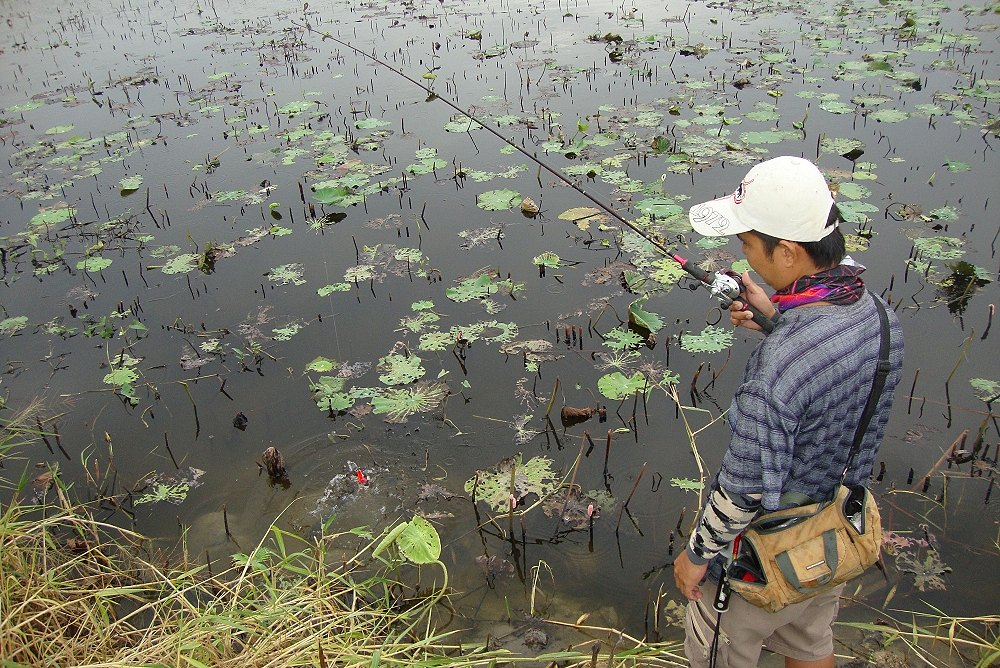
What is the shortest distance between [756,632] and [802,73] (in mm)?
8657

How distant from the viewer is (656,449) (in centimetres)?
393

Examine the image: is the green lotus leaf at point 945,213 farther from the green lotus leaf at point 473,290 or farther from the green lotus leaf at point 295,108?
the green lotus leaf at point 295,108

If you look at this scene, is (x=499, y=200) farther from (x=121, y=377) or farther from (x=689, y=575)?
(x=689, y=575)

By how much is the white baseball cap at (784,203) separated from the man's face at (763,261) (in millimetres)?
41

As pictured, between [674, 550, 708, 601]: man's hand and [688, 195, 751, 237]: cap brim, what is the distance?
3.40 feet

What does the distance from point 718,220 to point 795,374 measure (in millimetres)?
611

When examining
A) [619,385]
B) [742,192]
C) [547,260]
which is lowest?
[619,385]

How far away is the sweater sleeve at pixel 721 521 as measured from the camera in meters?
1.89

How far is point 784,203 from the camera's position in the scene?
1862 millimetres

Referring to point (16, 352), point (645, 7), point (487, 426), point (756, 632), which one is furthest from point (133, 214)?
point (645, 7)

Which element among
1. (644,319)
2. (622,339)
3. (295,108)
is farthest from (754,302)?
(295,108)

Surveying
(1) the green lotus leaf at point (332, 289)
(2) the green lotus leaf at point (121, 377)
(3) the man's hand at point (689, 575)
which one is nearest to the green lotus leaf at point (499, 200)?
(1) the green lotus leaf at point (332, 289)

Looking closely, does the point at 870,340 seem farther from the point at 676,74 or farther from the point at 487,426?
the point at 676,74

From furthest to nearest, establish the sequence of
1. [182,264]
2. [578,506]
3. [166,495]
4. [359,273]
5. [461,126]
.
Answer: [461,126] < [182,264] < [359,273] < [166,495] < [578,506]
